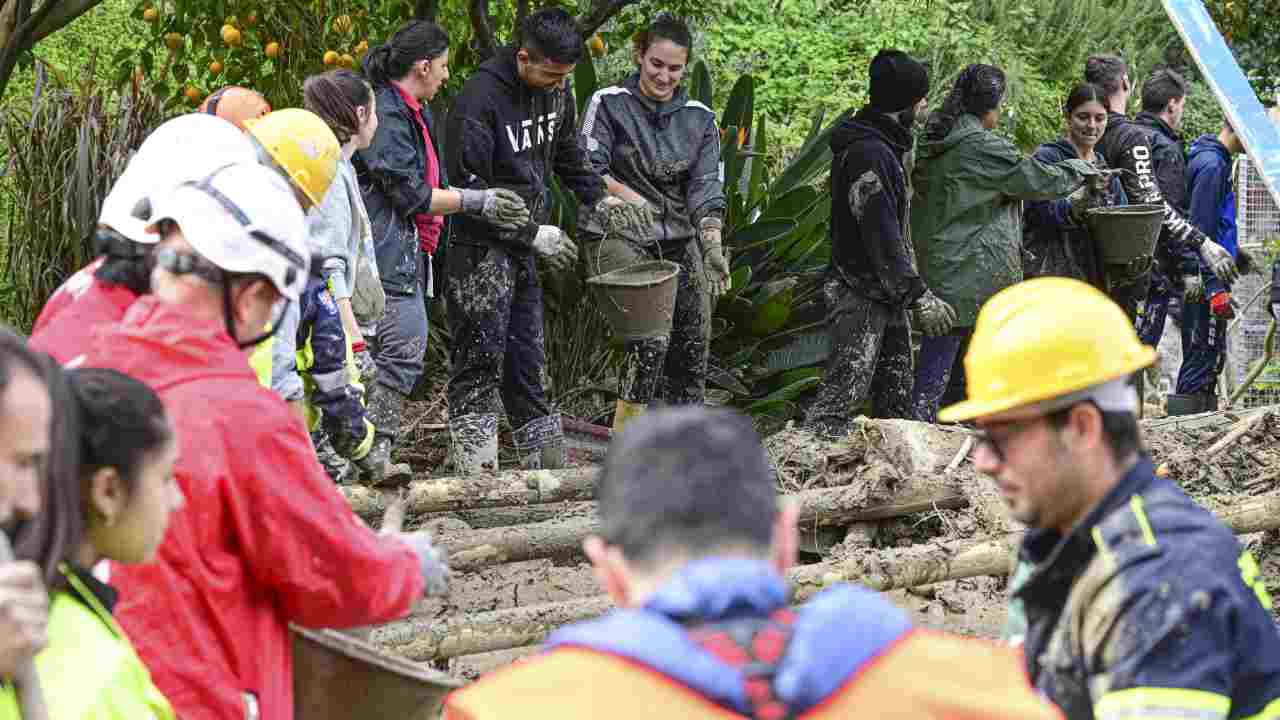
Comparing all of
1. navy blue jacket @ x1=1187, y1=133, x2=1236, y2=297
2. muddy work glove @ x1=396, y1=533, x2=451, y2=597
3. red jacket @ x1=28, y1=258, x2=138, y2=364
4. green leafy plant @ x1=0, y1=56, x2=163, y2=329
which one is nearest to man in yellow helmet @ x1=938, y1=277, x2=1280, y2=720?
muddy work glove @ x1=396, y1=533, x2=451, y2=597

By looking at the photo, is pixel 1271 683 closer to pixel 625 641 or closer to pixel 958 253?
pixel 625 641

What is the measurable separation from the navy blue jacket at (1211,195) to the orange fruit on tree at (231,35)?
582 centimetres

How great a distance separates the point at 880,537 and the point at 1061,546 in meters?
4.86

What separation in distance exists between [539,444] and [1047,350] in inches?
220

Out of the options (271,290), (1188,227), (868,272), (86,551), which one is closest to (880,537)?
(868,272)

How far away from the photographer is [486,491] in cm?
742

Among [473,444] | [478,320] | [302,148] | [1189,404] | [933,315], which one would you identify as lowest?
[1189,404]

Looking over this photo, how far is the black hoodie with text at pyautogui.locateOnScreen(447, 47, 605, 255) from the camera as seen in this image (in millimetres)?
8086

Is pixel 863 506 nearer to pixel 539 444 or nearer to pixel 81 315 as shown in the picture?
pixel 539 444

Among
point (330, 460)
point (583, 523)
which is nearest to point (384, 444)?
point (330, 460)

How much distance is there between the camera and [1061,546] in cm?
302

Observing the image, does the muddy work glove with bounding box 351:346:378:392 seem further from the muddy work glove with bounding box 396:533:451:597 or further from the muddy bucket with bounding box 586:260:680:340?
the muddy work glove with bounding box 396:533:451:597

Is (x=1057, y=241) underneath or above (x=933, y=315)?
above

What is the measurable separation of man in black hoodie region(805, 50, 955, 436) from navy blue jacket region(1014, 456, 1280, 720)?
19.1 feet
